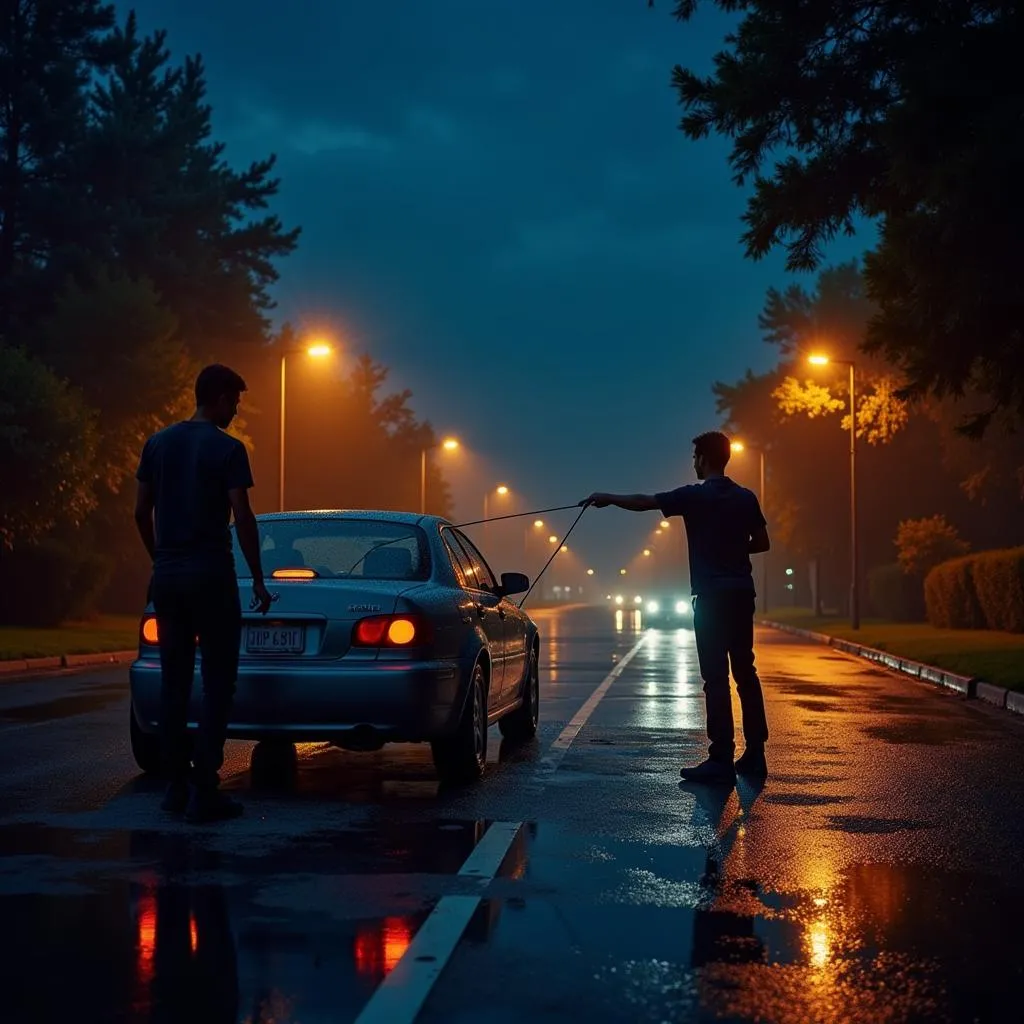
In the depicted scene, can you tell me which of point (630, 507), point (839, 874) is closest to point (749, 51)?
point (630, 507)

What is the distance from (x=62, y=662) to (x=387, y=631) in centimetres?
1660

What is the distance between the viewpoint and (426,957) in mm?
5172

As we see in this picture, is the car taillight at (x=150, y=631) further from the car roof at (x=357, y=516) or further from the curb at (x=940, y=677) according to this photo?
the curb at (x=940, y=677)

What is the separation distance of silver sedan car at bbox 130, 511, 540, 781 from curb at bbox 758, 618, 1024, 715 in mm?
8439

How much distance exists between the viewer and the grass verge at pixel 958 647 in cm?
2027

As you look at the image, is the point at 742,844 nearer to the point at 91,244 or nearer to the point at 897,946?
the point at 897,946

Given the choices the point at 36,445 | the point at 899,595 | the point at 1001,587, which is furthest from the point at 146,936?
the point at 899,595

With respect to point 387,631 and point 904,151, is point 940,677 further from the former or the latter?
point 387,631

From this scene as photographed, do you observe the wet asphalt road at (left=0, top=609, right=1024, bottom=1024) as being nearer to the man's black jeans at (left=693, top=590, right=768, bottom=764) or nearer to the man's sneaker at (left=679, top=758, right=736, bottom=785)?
the man's sneaker at (left=679, top=758, right=736, bottom=785)

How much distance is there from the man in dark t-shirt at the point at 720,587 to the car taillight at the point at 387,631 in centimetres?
156

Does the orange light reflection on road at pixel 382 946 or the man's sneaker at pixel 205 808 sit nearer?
the orange light reflection on road at pixel 382 946

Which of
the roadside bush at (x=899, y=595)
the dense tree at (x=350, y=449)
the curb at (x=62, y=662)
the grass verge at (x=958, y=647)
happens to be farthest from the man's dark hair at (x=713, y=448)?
the dense tree at (x=350, y=449)

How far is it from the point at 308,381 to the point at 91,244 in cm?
3019

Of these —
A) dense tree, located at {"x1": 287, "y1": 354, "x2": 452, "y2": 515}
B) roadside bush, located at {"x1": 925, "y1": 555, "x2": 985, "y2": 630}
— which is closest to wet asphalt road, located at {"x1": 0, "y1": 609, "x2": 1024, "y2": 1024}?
roadside bush, located at {"x1": 925, "y1": 555, "x2": 985, "y2": 630}
